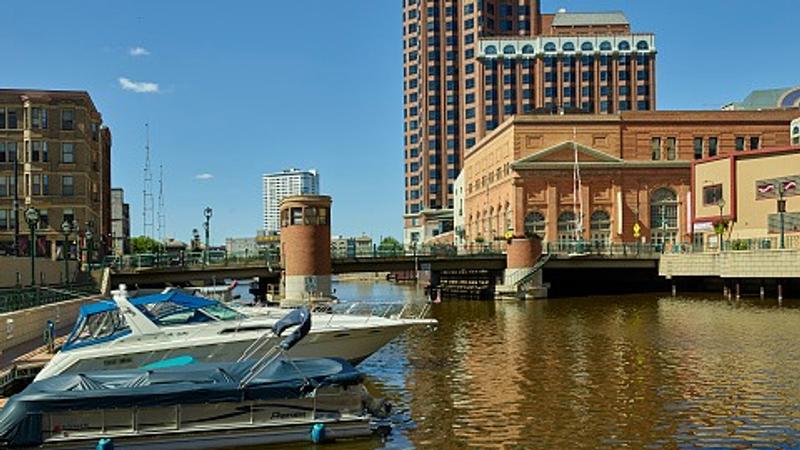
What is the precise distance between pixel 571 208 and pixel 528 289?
3085cm

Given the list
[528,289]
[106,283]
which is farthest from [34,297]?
[528,289]

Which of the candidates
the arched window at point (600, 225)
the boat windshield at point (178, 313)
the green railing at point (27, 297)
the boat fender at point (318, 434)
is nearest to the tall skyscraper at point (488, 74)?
the arched window at point (600, 225)

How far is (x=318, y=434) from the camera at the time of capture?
19.2 meters

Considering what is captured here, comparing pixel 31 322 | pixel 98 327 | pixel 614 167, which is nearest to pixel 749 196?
pixel 614 167

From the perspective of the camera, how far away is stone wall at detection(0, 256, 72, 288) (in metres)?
47.2

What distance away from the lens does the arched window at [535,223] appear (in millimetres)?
106875

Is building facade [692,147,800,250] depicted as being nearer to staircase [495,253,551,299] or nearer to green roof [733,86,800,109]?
staircase [495,253,551,299]

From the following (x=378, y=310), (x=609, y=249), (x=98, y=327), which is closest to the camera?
(x=98, y=327)

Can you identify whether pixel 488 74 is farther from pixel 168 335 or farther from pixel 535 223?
pixel 168 335

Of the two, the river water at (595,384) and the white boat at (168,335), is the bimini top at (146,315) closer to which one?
the white boat at (168,335)

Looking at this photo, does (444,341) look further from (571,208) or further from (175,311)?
(571,208)

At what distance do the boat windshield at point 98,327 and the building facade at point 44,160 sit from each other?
67261mm

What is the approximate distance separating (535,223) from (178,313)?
3370 inches

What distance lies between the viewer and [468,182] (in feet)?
484
